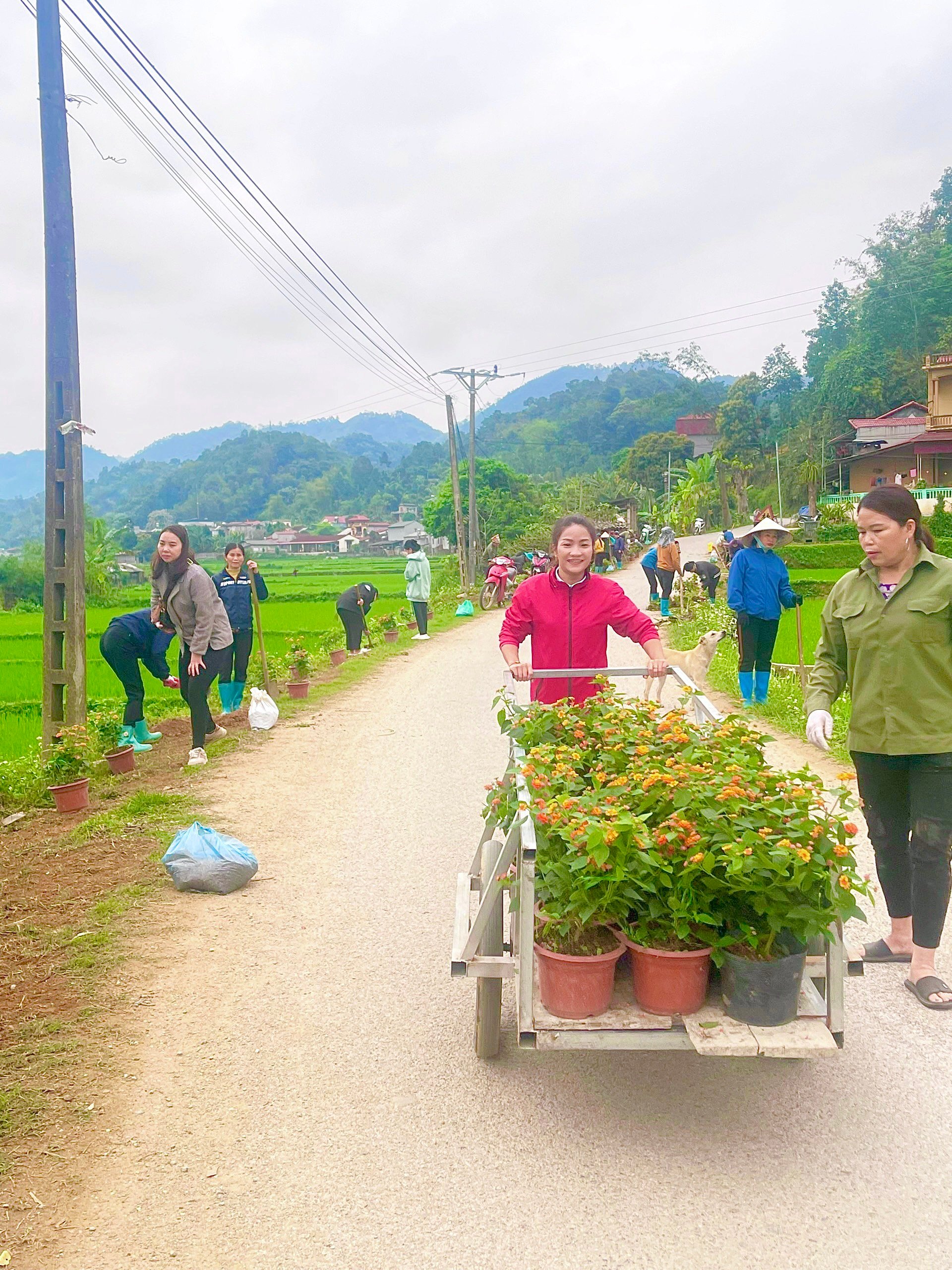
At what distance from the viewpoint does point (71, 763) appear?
24.0ft

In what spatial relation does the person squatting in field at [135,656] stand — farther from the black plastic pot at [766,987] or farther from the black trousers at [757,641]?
the black plastic pot at [766,987]

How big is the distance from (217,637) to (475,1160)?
5.60 meters

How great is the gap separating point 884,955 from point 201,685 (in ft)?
17.8

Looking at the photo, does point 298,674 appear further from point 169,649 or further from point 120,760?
point 169,649

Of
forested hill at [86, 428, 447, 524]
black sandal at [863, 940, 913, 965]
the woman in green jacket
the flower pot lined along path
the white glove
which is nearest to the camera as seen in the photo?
the flower pot lined along path

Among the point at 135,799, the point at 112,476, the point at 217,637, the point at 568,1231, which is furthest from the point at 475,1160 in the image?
the point at 112,476

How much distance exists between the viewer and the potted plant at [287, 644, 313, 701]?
11.2 metres

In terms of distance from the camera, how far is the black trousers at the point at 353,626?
14.6 m

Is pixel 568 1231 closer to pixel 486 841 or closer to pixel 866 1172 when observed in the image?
pixel 866 1172

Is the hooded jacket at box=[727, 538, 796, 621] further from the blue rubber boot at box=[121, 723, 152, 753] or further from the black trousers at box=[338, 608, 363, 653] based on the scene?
the black trousers at box=[338, 608, 363, 653]

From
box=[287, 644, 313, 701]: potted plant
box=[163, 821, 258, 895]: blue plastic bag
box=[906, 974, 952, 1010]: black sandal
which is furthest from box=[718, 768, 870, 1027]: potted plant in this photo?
A: box=[287, 644, 313, 701]: potted plant

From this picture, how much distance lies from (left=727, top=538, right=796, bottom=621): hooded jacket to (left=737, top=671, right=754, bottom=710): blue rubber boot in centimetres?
70

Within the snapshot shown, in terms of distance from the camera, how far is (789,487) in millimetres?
53500

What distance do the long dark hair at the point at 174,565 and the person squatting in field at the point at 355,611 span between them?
6202mm
